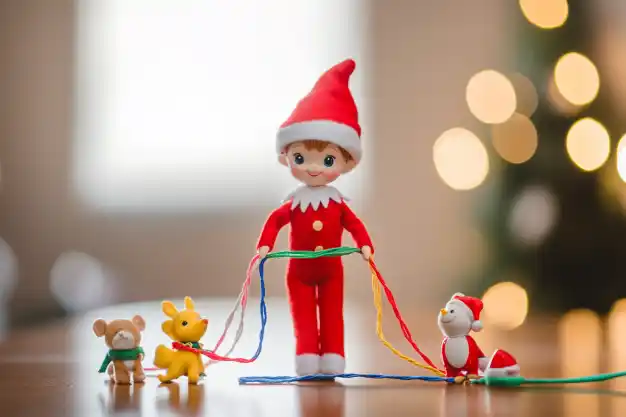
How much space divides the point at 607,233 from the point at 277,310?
153 centimetres

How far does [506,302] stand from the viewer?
4.26 meters

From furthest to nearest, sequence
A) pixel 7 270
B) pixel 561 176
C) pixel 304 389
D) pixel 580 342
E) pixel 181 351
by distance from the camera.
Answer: pixel 7 270
pixel 561 176
pixel 580 342
pixel 181 351
pixel 304 389

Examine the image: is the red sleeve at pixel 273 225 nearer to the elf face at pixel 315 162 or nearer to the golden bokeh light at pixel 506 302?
the elf face at pixel 315 162

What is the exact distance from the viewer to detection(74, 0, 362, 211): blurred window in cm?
508

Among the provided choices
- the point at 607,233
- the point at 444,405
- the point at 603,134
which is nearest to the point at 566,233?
the point at 607,233

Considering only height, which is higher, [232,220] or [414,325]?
[232,220]

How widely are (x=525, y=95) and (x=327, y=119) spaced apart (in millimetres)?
2629

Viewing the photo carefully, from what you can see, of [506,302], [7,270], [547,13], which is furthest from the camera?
[7,270]

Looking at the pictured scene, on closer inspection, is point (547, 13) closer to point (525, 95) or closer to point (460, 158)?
point (525, 95)

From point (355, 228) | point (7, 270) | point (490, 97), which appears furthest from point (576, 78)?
point (7, 270)

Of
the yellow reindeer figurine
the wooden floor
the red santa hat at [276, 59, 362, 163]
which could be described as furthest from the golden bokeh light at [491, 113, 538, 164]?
the yellow reindeer figurine

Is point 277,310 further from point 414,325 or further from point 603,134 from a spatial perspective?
point 603,134

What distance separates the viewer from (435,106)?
→ 5.21m

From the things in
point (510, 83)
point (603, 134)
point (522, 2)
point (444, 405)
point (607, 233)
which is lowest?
point (444, 405)
